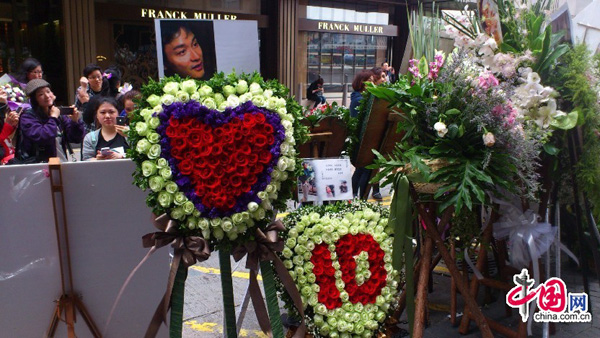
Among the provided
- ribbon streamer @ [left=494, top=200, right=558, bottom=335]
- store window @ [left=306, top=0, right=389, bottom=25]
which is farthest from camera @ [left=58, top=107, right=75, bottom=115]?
store window @ [left=306, top=0, right=389, bottom=25]

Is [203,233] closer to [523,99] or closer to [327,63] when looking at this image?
[523,99]

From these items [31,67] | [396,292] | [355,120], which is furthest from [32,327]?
[31,67]

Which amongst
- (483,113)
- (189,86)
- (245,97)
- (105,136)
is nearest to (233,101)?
(245,97)

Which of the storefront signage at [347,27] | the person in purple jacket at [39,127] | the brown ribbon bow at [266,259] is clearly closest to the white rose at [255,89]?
the brown ribbon bow at [266,259]

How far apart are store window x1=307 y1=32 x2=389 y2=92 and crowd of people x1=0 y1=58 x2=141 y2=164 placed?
1155 centimetres

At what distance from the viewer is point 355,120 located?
4.19m

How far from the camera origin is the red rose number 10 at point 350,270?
3.12 meters

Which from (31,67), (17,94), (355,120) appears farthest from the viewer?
(31,67)

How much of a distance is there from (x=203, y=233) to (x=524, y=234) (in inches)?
76.4

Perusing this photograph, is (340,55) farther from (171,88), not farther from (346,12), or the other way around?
(171,88)

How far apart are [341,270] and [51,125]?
11.0ft

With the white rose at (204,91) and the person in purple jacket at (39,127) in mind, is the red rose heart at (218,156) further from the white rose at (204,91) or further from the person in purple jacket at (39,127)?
the person in purple jacket at (39,127)

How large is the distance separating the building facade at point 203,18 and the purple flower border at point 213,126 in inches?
389

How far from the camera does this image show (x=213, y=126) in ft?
8.61
